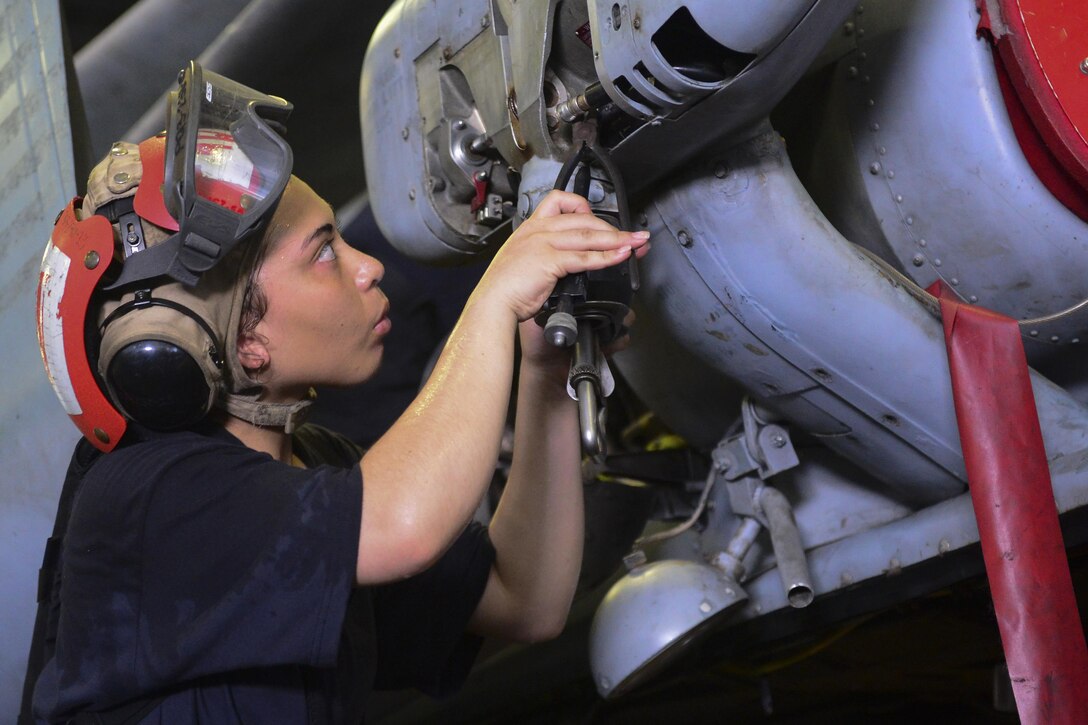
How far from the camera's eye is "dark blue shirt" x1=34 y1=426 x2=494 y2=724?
808mm

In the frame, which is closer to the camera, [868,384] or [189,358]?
[189,358]

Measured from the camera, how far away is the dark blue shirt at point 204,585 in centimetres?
81

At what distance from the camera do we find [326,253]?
3.41 ft

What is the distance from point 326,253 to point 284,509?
0.31 meters

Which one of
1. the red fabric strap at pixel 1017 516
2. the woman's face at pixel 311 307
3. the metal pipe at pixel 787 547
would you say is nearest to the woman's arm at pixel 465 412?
the woman's face at pixel 311 307

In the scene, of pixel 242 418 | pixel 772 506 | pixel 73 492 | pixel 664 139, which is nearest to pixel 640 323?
pixel 772 506

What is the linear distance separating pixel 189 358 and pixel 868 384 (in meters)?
0.64

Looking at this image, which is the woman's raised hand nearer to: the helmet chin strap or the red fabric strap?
the helmet chin strap

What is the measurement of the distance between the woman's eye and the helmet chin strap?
136 mm

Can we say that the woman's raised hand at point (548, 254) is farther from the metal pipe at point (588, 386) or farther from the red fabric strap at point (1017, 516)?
the red fabric strap at point (1017, 516)

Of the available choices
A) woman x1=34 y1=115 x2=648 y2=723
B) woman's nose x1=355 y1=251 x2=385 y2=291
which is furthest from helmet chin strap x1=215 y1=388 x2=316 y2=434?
woman's nose x1=355 y1=251 x2=385 y2=291

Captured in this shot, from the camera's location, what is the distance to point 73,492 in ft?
3.61

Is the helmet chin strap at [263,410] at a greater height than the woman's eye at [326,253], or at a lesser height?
lesser

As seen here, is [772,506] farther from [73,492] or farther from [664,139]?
[73,492]
